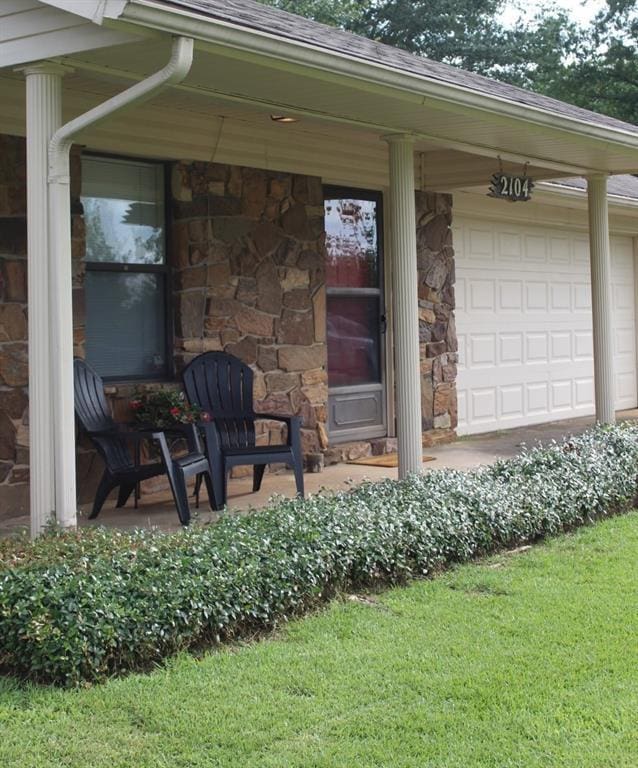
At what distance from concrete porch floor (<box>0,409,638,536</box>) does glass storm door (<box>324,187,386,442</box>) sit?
56 cm

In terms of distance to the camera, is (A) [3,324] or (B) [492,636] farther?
(A) [3,324]

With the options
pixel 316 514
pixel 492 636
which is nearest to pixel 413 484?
pixel 316 514

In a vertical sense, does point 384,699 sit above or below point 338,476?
below

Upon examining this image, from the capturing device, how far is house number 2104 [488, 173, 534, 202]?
8070 mm

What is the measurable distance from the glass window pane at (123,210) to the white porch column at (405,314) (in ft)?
5.61

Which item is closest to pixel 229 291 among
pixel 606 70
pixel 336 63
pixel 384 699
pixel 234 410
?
pixel 234 410

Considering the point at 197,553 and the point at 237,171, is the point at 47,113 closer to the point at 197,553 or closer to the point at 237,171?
the point at 197,553

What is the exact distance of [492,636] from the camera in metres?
4.49

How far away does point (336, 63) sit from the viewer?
219 inches

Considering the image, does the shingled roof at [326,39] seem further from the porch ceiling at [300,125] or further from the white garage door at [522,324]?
the white garage door at [522,324]

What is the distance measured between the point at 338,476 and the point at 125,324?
1954mm

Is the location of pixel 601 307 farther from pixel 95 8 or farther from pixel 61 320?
pixel 95 8

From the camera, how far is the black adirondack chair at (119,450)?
627cm

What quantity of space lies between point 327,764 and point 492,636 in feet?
4.53
